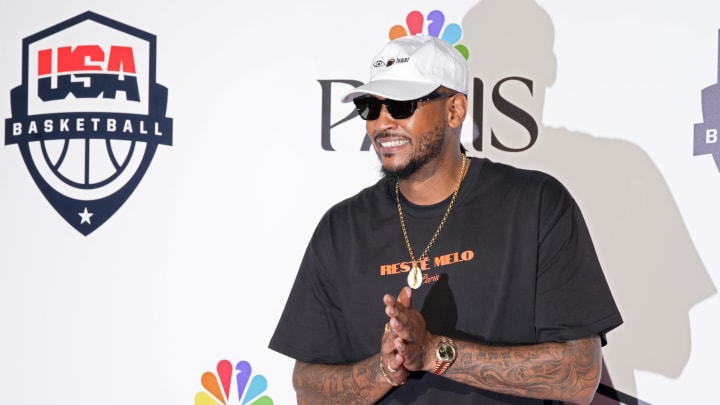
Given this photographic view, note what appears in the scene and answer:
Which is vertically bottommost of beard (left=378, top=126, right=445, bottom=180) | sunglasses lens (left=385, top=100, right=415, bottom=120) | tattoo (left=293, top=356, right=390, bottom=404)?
tattoo (left=293, top=356, right=390, bottom=404)

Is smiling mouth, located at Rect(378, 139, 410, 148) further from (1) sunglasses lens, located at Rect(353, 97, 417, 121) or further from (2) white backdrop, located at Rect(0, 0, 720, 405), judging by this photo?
(2) white backdrop, located at Rect(0, 0, 720, 405)

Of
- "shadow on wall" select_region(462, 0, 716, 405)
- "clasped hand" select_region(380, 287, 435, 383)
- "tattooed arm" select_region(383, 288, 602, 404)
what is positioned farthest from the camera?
"shadow on wall" select_region(462, 0, 716, 405)

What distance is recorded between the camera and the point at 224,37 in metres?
2.70

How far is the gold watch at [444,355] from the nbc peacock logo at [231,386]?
40.6 inches

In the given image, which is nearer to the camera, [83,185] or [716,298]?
[716,298]

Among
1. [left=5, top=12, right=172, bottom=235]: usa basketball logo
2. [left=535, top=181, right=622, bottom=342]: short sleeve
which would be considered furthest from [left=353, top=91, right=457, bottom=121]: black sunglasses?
[left=5, top=12, right=172, bottom=235]: usa basketball logo

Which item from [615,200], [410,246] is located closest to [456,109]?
[410,246]

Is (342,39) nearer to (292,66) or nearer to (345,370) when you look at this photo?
(292,66)

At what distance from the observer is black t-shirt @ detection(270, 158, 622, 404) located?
70.3 inches

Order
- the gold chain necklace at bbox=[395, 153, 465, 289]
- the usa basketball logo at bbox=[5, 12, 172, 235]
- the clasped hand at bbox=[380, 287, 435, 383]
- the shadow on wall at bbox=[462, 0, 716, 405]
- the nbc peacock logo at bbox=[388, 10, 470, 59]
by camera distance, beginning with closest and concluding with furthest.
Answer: the clasped hand at bbox=[380, 287, 435, 383] → the gold chain necklace at bbox=[395, 153, 465, 289] → the shadow on wall at bbox=[462, 0, 716, 405] → the nbc peacock logo at bbox=[388, 10, 470, 59] → the usa basketball logo at bbox=[5, 12, 172, 235]

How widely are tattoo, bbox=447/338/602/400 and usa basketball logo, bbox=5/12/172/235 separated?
1.38 m

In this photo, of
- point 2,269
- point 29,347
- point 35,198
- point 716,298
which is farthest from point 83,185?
point 716,298

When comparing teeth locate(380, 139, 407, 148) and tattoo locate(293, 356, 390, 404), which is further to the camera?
teeth locate(380, 139, 407, 148)

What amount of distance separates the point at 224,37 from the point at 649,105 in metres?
1.33
